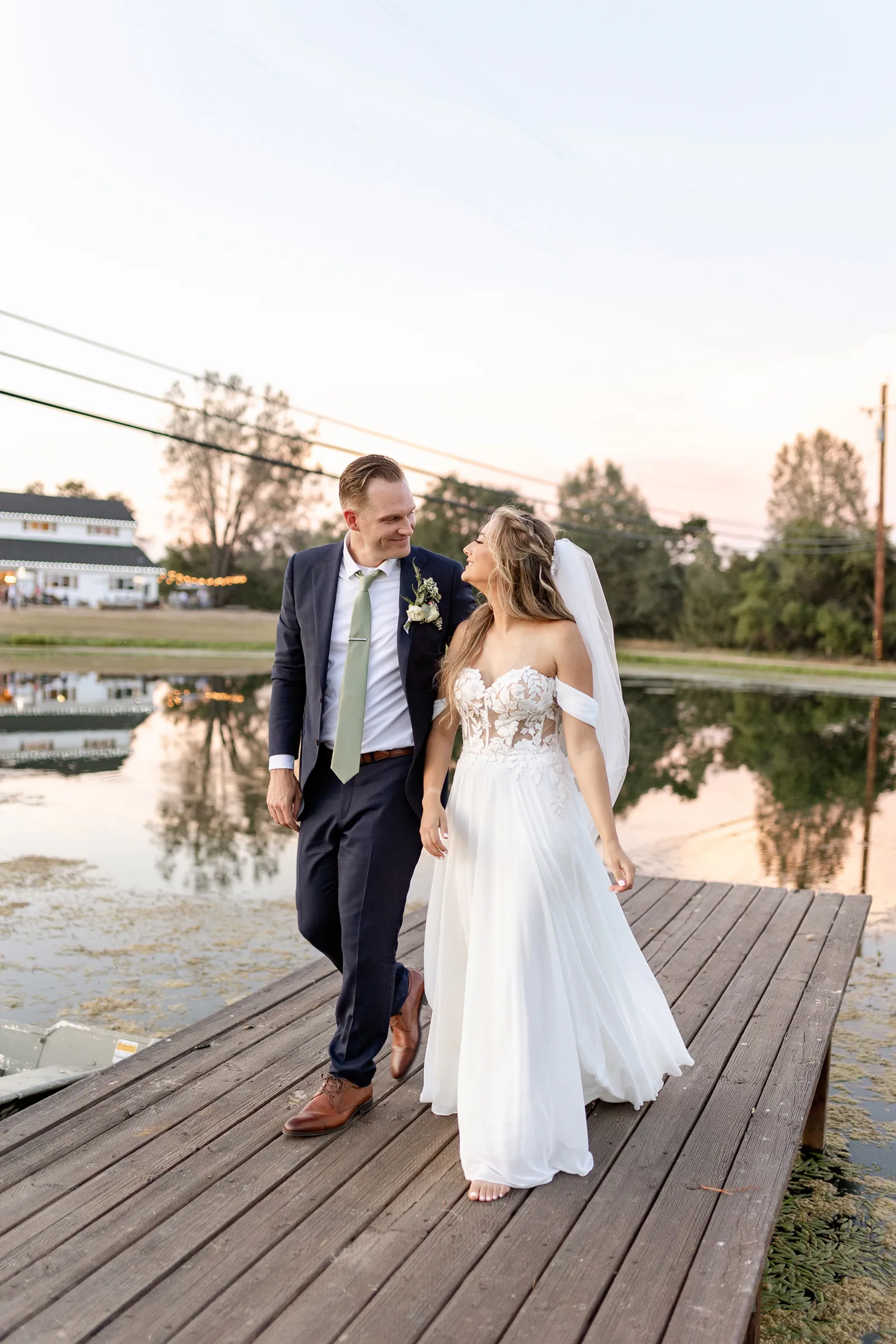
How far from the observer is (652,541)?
54188mm

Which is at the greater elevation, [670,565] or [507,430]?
[507,430]

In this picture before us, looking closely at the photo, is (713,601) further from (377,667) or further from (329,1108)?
(329,1108)

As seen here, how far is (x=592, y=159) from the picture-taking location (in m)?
19.8

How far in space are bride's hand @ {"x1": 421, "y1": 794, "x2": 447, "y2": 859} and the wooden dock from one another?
0.82m

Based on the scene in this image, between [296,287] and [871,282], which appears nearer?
[296,287]

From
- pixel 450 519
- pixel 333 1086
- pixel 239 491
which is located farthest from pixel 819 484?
pixel 333 1086

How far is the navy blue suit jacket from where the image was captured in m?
3.21

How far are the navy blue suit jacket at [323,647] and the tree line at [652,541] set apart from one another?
42.4 meters

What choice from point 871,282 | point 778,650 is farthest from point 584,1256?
point 778,650

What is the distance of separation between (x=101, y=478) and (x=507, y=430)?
32.5 metres

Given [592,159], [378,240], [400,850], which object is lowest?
[400,850]

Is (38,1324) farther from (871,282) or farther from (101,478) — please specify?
(101,478)

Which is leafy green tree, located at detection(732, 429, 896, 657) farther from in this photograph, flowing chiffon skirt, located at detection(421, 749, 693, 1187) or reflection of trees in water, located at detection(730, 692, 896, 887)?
flowing chiffon skirt, located at detection(421, 749, 693, 1187)

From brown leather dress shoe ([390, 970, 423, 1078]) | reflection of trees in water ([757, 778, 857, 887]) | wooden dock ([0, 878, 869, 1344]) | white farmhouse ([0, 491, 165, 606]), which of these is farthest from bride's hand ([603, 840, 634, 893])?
white farmhouse ([0, 491, 165, 606])
